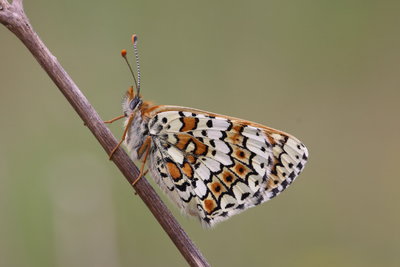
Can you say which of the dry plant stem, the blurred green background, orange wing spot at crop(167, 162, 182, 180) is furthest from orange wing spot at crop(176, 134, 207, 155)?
the blurred green background

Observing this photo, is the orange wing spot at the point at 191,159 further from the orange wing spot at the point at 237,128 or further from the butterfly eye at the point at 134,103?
the butterfly eye at the point at 134,103

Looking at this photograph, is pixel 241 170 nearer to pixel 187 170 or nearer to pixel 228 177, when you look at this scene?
pixel 228 177

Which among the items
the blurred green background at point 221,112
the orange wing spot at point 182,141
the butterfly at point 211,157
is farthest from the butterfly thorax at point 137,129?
the blurred green background at point 221,112

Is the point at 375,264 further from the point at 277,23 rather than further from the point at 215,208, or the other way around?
the point at 277,23

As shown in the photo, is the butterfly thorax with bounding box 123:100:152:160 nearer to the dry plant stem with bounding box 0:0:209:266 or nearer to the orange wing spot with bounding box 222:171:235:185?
the orange wing spot with bounding box 222:171:235:185

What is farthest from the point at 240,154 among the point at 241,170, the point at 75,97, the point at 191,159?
the point at 75,97

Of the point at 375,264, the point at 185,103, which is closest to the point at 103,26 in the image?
the point at 185,103

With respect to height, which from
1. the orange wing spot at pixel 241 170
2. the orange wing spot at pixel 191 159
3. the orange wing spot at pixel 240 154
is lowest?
the orange wing spot at pixel 241 170
